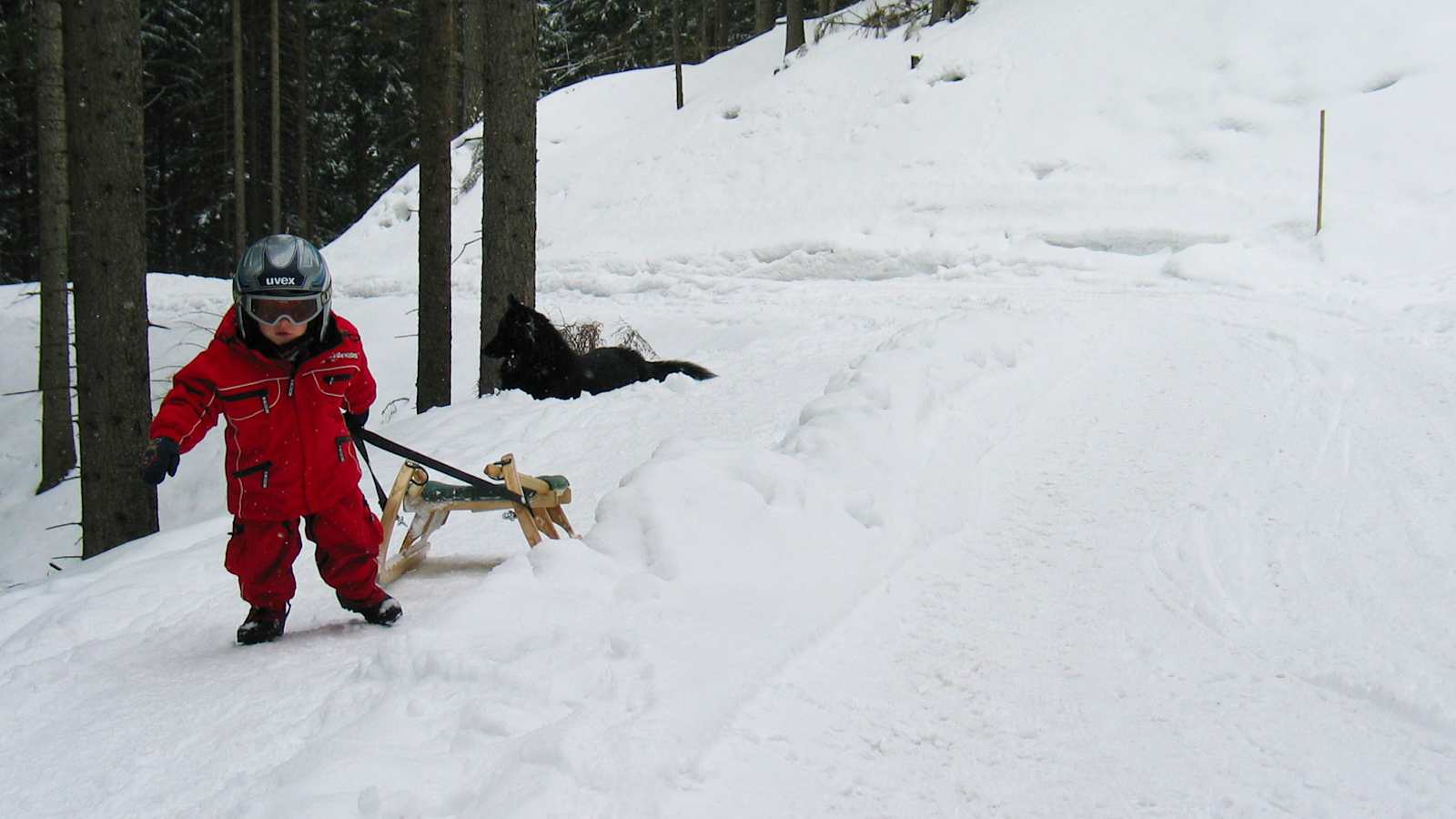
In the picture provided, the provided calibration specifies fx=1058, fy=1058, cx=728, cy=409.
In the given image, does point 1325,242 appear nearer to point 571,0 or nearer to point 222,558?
point 222,558

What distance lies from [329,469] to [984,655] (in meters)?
2.38

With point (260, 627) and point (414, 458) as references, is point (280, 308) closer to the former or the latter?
point (414, 458)

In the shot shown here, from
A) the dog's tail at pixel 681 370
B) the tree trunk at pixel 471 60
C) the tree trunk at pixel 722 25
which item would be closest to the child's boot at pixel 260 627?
the dog's tail at pixel 681 370

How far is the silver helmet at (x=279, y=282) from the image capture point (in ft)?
11.8

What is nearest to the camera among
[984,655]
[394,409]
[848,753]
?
[848,753]

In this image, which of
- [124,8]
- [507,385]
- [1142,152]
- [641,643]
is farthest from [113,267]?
[1142,152]

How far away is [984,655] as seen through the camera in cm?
342

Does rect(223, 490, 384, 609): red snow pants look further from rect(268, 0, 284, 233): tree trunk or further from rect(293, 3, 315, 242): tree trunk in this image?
rect(293, 3, 315, 242): tree trunk

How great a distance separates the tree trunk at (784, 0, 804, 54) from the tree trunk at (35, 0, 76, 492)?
17.3 m

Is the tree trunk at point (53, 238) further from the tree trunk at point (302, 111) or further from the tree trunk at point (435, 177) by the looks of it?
the tree trunk at point (302, 111)

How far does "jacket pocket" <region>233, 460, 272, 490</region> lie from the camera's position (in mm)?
3701

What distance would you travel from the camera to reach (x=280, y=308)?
3635 mm

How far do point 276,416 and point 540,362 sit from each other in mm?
5263

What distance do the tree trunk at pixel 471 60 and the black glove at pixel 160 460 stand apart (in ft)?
41.8
